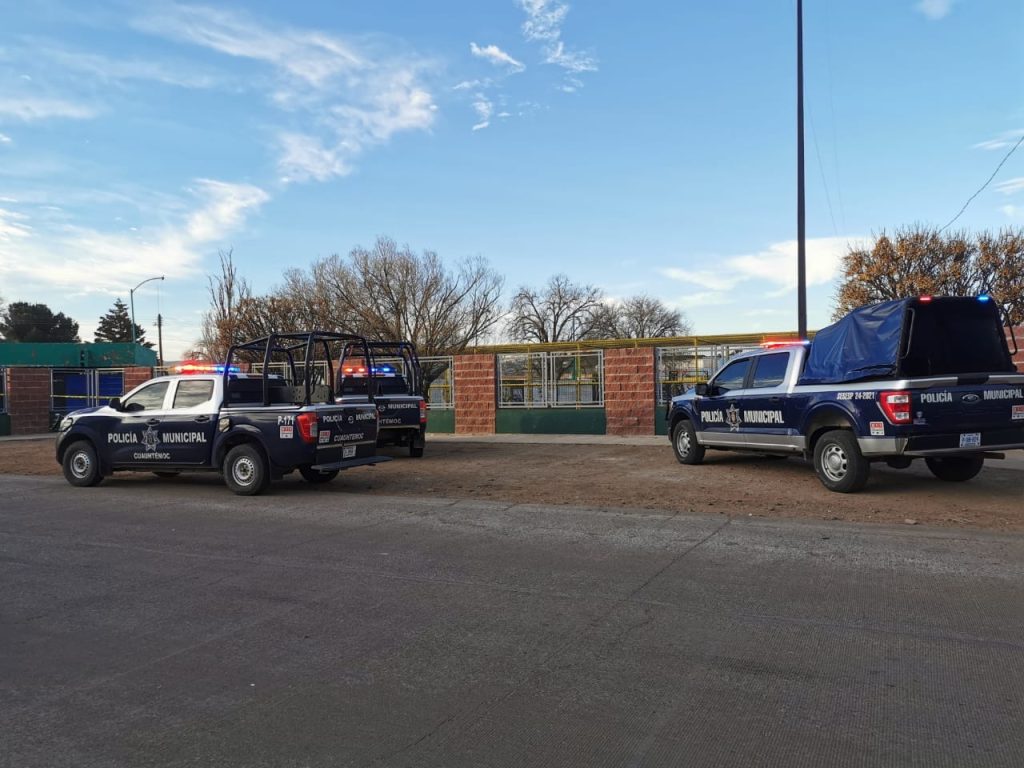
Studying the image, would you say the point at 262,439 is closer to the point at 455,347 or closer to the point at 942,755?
the point at 942,755

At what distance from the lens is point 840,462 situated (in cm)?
997

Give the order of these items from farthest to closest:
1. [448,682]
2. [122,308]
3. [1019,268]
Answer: [122,308]
[1019,268]
[448,682]

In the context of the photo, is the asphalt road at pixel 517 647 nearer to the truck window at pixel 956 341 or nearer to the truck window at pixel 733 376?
the truck window at pixel 956 341

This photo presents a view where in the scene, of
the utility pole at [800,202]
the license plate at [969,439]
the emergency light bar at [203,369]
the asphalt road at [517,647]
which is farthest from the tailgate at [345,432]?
the utility pole at [800,202]

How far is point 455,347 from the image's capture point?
41531mm

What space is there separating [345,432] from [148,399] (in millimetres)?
3340

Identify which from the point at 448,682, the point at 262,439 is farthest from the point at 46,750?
the point at 262,439

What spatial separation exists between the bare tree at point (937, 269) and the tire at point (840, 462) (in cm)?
3204

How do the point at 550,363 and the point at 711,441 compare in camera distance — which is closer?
the point at 711,441

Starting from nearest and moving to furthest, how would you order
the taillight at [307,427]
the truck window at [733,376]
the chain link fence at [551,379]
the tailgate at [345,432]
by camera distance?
the taillight at [307,427] → the tailgate at [345,432] → the truck window at [733,376] → the chain link fence at [551,379]

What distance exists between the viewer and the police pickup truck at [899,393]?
902cm

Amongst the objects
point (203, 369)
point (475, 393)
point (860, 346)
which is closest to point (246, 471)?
point (203, 369)

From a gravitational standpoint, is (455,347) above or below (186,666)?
above

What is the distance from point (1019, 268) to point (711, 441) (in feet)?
108
